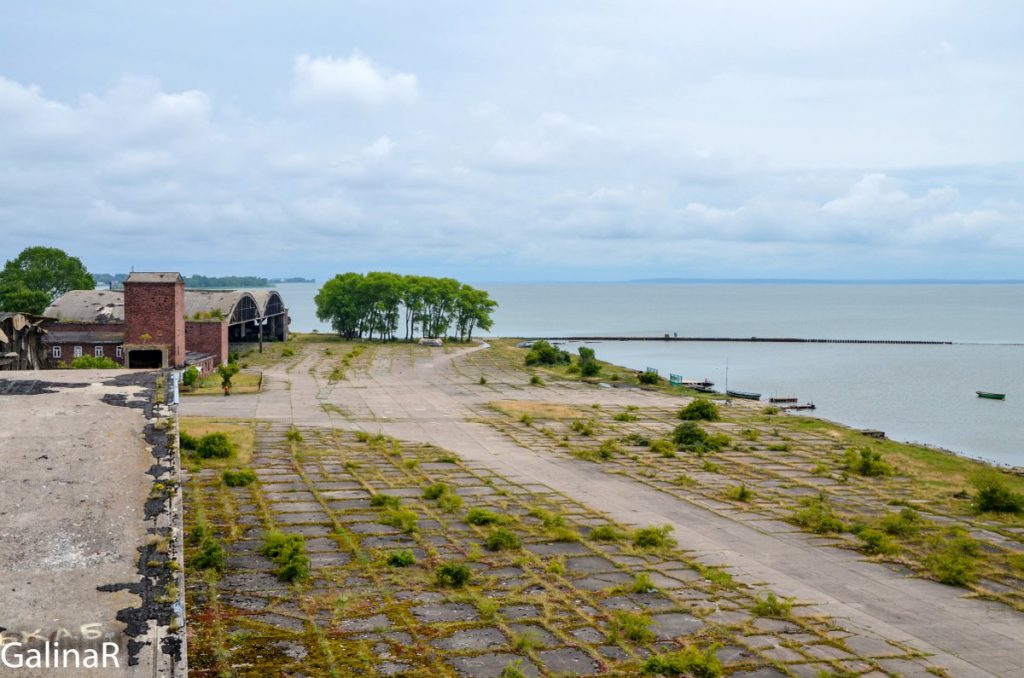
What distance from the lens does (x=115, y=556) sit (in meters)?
12.6

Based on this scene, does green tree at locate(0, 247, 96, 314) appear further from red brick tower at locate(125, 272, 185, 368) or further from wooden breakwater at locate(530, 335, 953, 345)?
wooden breakwater at locate(530, 335, 953, 345)

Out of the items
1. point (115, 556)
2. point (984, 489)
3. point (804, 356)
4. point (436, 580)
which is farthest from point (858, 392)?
point (115, 556)

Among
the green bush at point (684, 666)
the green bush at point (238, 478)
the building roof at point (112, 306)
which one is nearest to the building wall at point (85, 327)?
the building roof at point (112, 306)

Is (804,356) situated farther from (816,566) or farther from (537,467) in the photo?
(816,566)

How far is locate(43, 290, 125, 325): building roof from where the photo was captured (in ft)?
217

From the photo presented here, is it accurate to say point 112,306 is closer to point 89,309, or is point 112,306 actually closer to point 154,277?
point 89,309

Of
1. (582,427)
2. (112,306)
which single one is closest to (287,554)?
(582,427)

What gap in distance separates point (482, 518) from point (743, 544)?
728 centimetres

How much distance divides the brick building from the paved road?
8.16 m

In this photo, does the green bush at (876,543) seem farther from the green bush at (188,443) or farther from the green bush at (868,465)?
the green bush at (188,443)

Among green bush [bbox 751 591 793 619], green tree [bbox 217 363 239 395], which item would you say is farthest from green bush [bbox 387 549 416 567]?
green tree [bbox 217 363 239 395]

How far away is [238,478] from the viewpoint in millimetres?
27641

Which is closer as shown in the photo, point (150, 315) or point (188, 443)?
point (188, 443)

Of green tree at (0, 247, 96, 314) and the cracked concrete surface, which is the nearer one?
the cracked concrete surface
